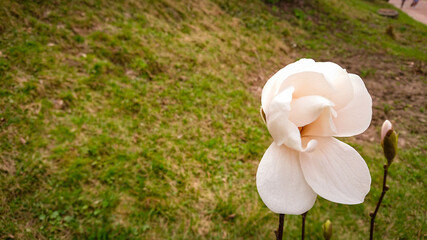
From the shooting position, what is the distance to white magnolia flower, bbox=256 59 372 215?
391 mm

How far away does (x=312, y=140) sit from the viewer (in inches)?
15.4

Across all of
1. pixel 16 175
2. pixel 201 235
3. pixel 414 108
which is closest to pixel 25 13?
pixel 16 175

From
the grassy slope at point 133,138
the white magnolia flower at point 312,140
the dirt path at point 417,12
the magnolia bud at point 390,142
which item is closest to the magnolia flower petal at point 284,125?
the white magnolia flower at point 312,140

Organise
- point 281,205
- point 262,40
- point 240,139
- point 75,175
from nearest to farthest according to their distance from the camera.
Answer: point 281,205 < point 75,175 < point 240,139 < point 262,40

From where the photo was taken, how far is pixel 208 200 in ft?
6.45

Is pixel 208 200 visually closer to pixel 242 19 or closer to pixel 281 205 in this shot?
pixel 281 205

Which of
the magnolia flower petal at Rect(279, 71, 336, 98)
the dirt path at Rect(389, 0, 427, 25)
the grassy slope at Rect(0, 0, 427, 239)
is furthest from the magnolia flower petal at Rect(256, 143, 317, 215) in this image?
the dirt path at Rect(389, 0, 427, 25)

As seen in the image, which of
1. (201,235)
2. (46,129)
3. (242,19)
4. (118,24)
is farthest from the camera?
(242,19)

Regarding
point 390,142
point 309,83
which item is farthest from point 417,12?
point 309,83

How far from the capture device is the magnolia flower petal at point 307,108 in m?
0.39

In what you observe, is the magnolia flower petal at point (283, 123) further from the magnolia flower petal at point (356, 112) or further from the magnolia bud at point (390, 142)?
the magnolia bud at point (390, 142)

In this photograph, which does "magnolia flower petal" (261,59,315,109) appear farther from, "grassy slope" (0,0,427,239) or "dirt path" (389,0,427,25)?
"dirt path" (389,0,427,25)

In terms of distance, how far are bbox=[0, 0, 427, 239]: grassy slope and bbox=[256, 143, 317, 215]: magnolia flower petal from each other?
1497 mm

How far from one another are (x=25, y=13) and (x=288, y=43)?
418 centimetres
